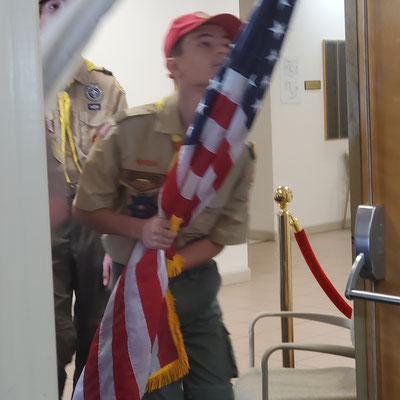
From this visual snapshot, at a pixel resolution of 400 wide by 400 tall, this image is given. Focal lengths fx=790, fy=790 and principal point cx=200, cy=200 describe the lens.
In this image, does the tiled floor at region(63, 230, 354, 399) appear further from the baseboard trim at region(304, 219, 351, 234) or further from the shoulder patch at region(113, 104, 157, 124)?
the shoulder patch at region(113, 104, 157, 124)

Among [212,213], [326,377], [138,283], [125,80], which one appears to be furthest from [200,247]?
[125,80]

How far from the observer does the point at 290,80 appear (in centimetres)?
796

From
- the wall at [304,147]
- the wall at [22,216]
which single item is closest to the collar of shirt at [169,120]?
the wall at [22,216]

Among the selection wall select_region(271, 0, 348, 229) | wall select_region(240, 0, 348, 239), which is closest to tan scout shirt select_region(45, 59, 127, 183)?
wall select_region(240, 0, 348, 239)

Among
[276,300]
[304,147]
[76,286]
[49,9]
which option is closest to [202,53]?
[76,286]

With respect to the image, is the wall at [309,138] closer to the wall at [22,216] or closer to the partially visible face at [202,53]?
the partially visible face at [202,53]

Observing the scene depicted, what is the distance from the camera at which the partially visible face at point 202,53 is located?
1.71m

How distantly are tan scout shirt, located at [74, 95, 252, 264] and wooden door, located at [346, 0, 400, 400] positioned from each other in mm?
481

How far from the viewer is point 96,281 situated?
2.29 meters

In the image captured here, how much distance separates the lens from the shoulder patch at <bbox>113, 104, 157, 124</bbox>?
1.72 meters

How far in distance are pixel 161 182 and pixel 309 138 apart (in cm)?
665

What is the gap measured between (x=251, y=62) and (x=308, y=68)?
705 cm

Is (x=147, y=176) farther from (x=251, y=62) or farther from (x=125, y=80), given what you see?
(x=125, y=80)

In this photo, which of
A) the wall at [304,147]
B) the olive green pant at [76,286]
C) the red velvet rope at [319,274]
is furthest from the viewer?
the wall at [304,147]
